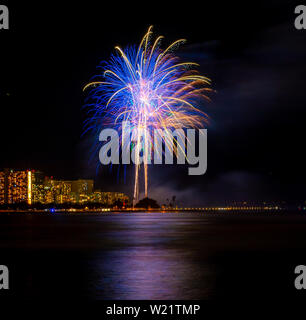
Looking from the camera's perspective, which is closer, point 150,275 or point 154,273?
point 150,275

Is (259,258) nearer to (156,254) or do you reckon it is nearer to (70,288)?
(156,254)
